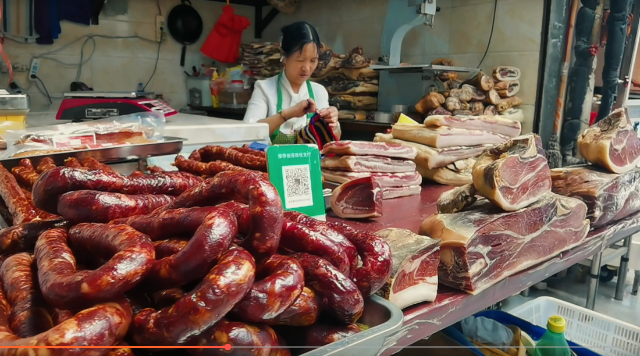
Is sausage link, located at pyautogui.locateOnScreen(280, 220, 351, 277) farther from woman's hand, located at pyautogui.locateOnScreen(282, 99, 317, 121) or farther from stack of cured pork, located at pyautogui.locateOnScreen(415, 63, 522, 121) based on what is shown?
stack of cured pork, located at pyautogui.locateOnScreen(415, 63, 522, 121)

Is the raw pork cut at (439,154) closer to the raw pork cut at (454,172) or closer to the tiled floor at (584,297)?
the raw pork cut at (454,172)

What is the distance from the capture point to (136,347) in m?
0.69

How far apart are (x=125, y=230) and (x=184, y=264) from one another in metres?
0.16

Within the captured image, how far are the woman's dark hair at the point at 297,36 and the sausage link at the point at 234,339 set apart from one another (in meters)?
3.19

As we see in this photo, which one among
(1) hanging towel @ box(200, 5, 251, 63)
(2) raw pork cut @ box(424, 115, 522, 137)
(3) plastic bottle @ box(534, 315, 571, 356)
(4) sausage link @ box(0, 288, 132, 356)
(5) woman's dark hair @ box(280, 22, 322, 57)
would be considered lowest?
(3) plastic bottle @ box(534, 315, 571, 356)

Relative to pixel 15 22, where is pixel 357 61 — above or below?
below

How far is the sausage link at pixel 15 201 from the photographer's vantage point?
1217mm

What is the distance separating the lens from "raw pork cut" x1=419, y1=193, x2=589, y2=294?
134 centimetres

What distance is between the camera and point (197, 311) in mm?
704

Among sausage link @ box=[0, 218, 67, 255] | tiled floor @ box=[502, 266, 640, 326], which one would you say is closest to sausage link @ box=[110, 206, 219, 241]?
sausage link @ box=[0, 218, 67, 255]

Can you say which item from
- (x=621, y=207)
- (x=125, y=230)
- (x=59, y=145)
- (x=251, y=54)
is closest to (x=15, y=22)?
(x=251, y=54)

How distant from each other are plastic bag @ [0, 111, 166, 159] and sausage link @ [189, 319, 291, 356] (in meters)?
1.58

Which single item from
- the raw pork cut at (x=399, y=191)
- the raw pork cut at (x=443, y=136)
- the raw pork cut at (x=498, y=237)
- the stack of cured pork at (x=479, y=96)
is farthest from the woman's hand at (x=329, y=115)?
the raw pork cut at (x=498, y=237)

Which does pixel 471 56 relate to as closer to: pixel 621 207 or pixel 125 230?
pixel 621 207
